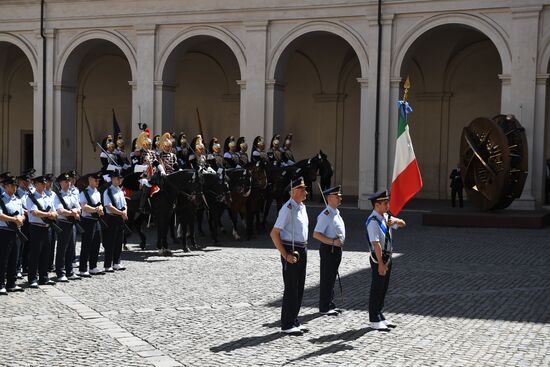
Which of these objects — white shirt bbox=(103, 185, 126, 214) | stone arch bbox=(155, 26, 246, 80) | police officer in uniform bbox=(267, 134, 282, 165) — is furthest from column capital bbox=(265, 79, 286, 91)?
white shirt bbox=(103, 185, 126, 214)

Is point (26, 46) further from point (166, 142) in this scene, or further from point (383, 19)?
point (166, 142)

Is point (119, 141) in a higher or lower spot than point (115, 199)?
higher

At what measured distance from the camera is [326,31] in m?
24.7

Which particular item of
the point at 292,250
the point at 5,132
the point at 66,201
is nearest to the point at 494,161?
the point at 66,201

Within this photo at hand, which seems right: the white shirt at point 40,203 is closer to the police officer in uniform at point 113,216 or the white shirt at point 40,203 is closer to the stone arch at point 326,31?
the police officer in uniform at point 113,216

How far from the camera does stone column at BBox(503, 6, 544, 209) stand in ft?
72.2

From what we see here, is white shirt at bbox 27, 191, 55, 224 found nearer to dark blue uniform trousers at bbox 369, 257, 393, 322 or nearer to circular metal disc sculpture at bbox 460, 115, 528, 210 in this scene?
dark blue uniform trousers at bbox 369, 257, 393, 322

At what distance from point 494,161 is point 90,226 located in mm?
10791

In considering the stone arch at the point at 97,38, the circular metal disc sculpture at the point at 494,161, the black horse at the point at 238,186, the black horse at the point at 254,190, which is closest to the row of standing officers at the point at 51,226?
the black horse at the point at 238,186

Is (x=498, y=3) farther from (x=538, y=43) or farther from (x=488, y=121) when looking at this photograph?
(x=488, y=121)

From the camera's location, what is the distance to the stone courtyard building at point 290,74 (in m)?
22.8

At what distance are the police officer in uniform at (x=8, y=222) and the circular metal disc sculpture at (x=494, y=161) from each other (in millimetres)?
12141

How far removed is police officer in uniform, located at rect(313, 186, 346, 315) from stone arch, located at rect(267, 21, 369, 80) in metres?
14.9

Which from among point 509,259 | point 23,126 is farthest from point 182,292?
point 23,126
